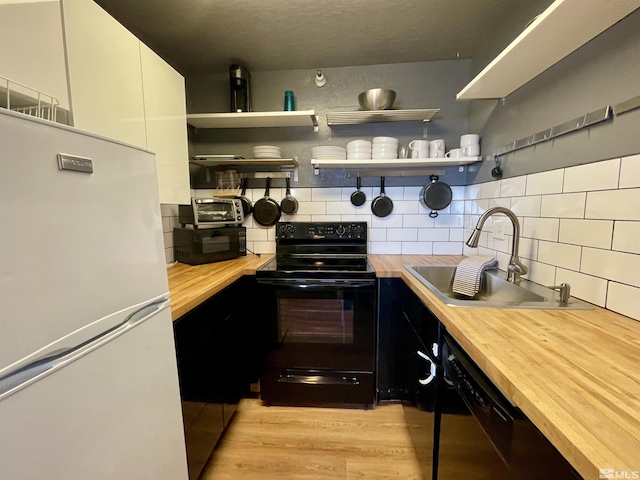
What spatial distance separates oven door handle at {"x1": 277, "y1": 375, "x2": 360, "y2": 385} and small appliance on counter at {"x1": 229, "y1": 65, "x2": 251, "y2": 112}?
1784 mm

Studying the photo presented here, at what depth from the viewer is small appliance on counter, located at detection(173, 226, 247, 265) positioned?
1742 mm

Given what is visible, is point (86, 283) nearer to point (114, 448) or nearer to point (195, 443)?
point (114, 448)

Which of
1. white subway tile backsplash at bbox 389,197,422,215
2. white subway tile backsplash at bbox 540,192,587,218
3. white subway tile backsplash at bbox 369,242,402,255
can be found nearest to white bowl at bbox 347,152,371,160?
white subway tile backsplash at bbox 389,197,422,215

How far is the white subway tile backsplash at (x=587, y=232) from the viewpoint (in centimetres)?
92

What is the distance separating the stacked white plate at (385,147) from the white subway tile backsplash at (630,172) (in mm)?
1105

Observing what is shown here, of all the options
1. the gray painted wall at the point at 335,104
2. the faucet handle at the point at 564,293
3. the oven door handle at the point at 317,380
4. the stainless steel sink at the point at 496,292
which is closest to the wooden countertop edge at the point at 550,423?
the stainless steel sink at the point at 496,292

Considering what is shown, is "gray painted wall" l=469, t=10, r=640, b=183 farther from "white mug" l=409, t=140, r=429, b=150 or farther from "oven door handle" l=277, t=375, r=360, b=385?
"oven door handle" l=277, t=375, r=360, b=385

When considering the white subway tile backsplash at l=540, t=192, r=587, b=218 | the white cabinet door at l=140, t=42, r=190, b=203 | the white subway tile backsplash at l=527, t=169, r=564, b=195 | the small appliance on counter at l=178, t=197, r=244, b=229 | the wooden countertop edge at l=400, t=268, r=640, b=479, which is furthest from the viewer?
the small appliance on counter at l=178, t=197, r=244, b=229

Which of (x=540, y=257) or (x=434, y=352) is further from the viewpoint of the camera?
(x=540, y=257)

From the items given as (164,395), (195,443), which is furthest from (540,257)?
(195,443)

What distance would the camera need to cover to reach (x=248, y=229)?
86.8 inches

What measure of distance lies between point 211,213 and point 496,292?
65.8 inches

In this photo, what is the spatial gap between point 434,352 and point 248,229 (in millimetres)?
1609

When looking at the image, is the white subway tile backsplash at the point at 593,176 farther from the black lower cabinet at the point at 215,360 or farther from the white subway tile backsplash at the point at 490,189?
the black lower cabinet at the point at 215,360
